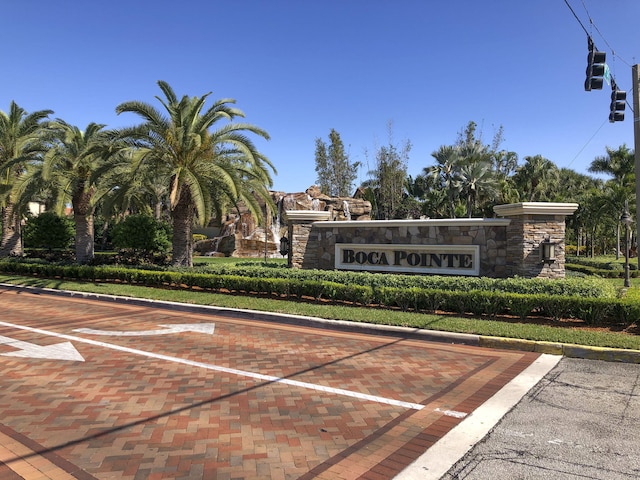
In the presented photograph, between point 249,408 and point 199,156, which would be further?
point 199,156

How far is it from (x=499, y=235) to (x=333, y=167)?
155 feet

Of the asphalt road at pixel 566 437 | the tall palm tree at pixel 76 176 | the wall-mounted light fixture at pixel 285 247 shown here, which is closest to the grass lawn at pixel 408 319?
the asphalt road at pixel 566 437

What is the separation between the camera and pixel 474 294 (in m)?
10.3

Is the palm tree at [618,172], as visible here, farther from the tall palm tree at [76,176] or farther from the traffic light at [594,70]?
the tall palm tree at [76,176]

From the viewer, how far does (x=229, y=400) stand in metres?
5.51

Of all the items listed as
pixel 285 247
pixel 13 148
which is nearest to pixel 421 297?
pixel 285 247

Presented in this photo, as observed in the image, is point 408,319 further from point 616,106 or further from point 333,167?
point 333,167

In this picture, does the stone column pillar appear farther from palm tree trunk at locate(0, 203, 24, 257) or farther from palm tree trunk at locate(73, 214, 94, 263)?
palm tree trunk at locate(0, 203, 24, 257)

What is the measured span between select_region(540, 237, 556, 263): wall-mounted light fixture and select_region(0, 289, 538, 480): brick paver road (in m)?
4.99

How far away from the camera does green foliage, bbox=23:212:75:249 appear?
26578mm

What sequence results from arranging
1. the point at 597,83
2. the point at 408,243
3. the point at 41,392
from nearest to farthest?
the point at 41,392
the point at 597,83
the point at 408,243

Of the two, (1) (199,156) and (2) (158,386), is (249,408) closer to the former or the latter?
(2) (158,386)

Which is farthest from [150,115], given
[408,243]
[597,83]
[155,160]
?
[597,83]

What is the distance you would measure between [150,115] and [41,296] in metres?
7.12
